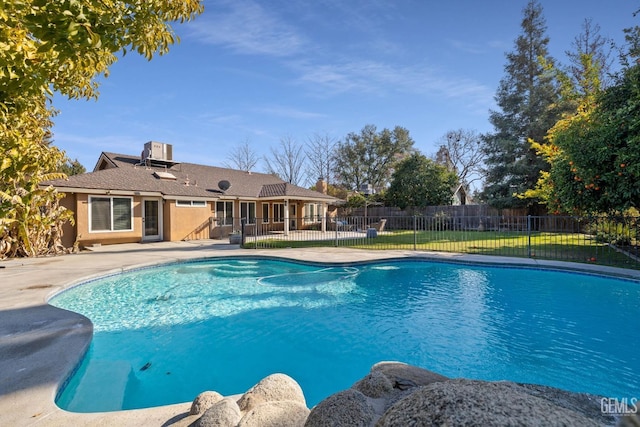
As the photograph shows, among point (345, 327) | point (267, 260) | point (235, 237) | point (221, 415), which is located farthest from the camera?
point (235, 237)

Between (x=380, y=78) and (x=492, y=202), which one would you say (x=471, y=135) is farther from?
(x=380, y=78)

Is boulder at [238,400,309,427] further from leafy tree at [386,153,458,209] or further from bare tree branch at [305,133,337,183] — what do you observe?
bare tree branch at [305,133,337,183]

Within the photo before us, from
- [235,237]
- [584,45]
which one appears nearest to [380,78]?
[235,237]

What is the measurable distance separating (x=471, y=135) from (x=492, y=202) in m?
17.5

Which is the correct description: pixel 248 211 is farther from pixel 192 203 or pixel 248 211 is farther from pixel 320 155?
pixel 320 155

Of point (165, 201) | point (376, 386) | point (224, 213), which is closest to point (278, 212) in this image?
point (224, 213)

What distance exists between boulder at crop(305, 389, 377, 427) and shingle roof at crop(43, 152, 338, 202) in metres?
16.6

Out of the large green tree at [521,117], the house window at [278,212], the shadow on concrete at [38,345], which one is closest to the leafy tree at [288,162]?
the house window at [278,212]

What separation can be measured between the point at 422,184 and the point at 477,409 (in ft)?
94.8

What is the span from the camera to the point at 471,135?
40344 millimetres

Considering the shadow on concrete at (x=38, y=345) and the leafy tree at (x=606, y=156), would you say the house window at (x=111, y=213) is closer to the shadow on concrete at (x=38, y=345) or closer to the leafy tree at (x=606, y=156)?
the shadow on concrete at (x=38, y=345)

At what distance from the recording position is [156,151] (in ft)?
71.1

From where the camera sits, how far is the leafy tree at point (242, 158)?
42.5 metres

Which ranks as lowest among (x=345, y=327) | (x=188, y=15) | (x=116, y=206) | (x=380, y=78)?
(x=345, y=327)
